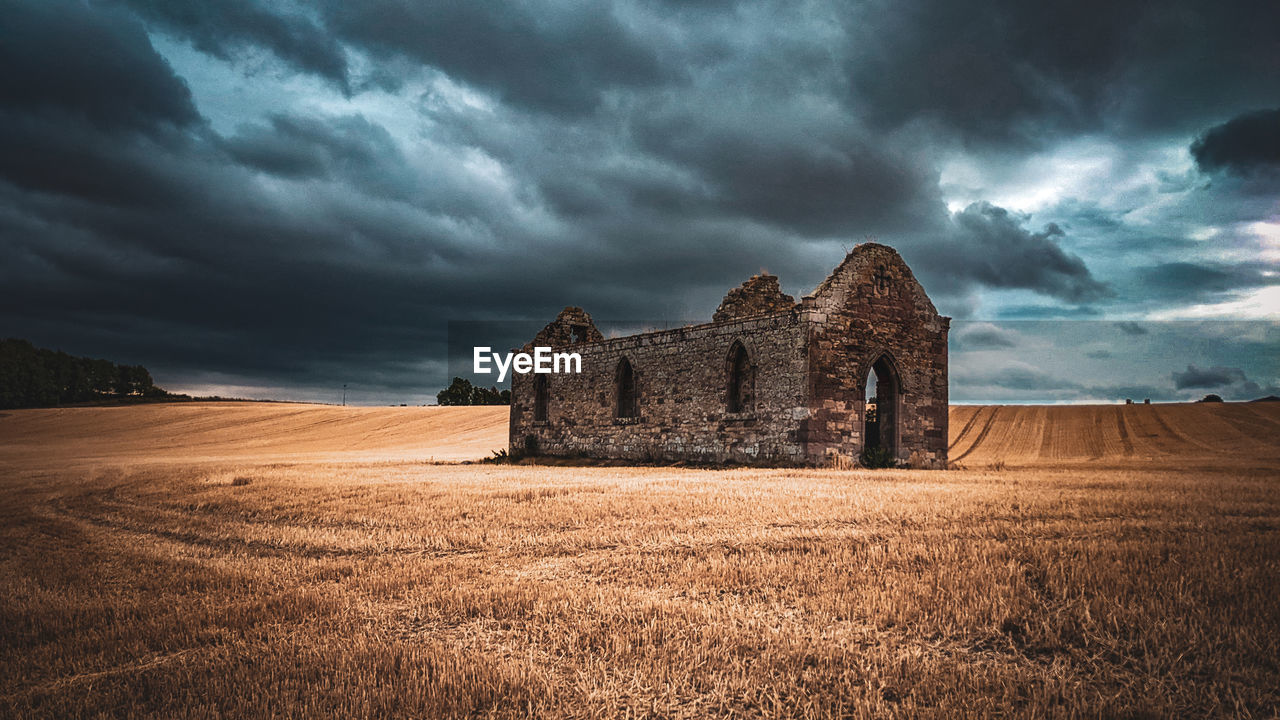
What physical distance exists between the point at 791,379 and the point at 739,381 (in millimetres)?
3126

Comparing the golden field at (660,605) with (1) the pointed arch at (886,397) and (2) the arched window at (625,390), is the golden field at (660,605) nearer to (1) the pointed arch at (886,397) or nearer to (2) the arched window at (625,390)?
(1) the pointed arch at (886,397)

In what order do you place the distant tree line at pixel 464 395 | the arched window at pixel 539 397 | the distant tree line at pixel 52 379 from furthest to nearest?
the distant tree line at pixel 464 395
the distant tree line at pixel 52 379
the arched window at pixel 539 397

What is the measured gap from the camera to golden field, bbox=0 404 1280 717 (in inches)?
170

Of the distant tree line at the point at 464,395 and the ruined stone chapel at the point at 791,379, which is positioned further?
the distant tree line at the point at 464,395

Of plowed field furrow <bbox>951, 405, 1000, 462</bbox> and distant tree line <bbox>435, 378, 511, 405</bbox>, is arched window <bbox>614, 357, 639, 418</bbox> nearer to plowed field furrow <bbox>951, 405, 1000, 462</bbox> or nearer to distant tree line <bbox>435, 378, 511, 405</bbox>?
plowed field furrow <bbox>951, 405, 1000, 462</bbox>

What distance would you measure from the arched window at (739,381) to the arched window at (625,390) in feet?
18.3

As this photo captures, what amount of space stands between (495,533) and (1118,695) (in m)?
7.90

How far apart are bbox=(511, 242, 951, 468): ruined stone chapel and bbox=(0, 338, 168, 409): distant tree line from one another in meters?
83.8

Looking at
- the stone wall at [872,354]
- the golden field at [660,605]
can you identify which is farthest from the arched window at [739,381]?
the golden field at [660,605]

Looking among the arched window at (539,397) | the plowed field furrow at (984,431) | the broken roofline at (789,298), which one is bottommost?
the plowed field furrow at (984,431)

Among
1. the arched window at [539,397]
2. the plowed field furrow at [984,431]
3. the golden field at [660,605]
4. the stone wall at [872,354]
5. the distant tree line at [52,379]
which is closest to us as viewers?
the golden field at [660,605]

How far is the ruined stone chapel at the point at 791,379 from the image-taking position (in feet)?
76.6

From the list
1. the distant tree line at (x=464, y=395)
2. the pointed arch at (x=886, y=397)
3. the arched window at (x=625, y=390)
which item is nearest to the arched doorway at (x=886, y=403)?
the pointed arch at (x=886, y=397)

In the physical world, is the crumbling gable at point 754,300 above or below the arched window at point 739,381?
above
